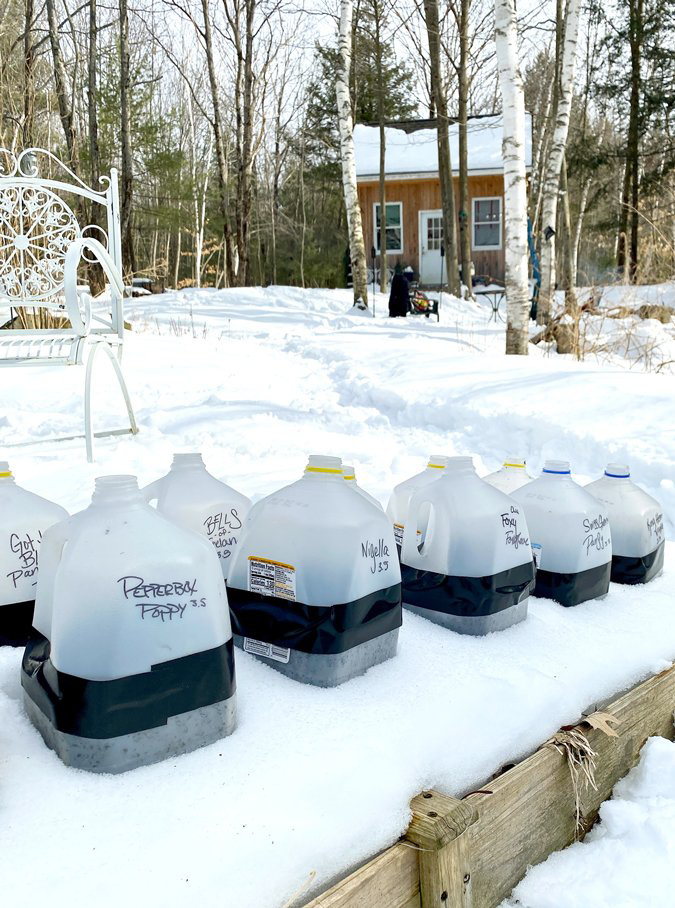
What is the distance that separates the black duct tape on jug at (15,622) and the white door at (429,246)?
64.7 ft

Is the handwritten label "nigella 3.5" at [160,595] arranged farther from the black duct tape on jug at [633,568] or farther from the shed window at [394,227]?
the shed window at [394,227]

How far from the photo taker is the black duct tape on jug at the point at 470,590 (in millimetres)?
1452

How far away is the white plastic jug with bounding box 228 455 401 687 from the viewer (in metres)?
1.21

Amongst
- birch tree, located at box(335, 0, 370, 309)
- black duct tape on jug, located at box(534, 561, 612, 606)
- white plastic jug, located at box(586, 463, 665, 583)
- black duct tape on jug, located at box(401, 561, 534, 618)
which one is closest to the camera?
black duct tape on jug, located at box(401, 561, 534, 618)

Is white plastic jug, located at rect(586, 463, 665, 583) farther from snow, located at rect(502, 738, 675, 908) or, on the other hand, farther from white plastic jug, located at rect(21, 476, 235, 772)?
white plastic jug, located at rect(21, 476, 235, 772)

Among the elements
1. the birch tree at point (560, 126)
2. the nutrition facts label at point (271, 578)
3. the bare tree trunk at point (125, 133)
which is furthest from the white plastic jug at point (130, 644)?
the bare tree trunk at point (125, 133)

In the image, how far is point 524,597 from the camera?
1.55 m

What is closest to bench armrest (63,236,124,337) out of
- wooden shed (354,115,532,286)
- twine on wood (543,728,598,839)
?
twine on wood (543,728,598,839)

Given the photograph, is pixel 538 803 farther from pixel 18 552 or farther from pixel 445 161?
pixel 445 161

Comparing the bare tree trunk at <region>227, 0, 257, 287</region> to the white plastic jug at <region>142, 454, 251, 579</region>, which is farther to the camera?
the bare tree trunk at <region>227, 0, 257, 287</region>

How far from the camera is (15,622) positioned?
136 cm

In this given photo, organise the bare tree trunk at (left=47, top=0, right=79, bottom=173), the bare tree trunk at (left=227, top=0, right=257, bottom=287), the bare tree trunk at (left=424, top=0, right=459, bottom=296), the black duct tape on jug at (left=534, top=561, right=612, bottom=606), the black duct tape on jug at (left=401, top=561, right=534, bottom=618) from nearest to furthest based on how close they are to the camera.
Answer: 1. the black duct tape on jug at (left=401, top=561, right=534, bottom=618)
2. the black duct tape on jug at (left=534, top=561, right=612, bottom=606)
3. the bare tree trunk at (left=47, top=0, right=79, bottom=173)
4. the bare tree trunk at (left=424, top=0, right=459, bottom=296)
5. the bare tree trunk at (left=227, top=0, right=257, bottom=287)

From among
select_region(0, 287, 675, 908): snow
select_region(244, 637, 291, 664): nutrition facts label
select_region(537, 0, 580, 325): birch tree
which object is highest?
select_region(537, 0, 580, 325): birch tree

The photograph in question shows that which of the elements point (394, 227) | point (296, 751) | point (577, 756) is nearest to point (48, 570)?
point (296, 751)
